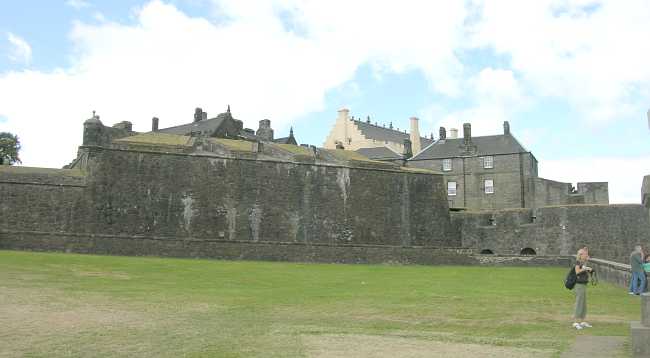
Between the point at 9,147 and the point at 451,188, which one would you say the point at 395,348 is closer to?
the point at 451,188

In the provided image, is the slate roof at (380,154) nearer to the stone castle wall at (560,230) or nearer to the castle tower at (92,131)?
the stone castle wall at (560,230)

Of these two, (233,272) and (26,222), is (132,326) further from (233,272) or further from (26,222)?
(26,222)

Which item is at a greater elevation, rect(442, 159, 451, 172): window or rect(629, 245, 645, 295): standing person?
rect(442, 159, 451, 172): window

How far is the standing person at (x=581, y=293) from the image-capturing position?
12148 millimetres

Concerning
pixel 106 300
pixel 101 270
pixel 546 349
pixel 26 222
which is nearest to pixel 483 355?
pixel 546 349

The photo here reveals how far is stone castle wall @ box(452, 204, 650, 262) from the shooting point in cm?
3894

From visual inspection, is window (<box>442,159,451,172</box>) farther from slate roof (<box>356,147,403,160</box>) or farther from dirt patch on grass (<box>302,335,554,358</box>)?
dirt patch on grass (<box>302,335,554,358</box>)

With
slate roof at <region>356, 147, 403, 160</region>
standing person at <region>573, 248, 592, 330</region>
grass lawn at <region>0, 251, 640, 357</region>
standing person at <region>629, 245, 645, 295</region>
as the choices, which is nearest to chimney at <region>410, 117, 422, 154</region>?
slate roof at <region>356, 147, 403, 160</region>

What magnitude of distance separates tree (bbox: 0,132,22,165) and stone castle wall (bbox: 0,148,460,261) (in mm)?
32470

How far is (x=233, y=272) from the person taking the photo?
24.6 meters

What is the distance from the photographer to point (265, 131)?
59281 millimetres

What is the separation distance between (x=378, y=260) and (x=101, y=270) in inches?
799

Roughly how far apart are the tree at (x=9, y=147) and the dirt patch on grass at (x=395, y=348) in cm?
5935

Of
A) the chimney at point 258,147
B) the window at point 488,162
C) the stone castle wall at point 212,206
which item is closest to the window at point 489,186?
the window at point 488,162
